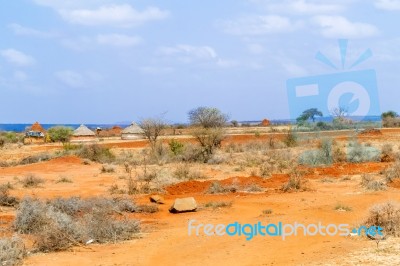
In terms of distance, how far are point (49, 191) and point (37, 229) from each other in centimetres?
843

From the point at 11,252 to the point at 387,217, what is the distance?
21.7 feet

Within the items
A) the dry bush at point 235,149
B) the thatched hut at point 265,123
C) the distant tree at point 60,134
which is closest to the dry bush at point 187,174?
the dry bush at point 235,149

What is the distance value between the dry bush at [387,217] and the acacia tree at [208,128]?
19910 millimetres

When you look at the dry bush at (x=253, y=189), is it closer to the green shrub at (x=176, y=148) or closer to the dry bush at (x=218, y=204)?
the dry bush at (x=218, y=204)

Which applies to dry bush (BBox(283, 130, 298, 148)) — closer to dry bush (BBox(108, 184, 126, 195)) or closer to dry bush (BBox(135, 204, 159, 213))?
dry bush (BBox(108, 184, 126, 195))

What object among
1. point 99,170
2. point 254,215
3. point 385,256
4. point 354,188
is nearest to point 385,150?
point 354,188

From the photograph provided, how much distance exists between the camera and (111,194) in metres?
17.9

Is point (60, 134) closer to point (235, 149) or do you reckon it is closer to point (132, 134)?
point (132, 134)

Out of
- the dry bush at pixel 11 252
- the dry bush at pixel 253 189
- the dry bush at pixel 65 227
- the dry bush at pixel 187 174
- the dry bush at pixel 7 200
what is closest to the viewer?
the dry bush at pixel 11 252

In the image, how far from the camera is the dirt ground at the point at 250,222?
8594 millimetres

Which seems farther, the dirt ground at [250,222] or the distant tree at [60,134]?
the distant tree at [60,134]

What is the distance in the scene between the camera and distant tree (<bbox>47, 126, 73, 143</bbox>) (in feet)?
191

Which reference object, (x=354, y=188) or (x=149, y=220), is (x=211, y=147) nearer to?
(x=354, y=188)

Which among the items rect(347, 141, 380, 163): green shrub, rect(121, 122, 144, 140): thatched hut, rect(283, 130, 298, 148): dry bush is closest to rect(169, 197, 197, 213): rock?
rect(347, 141, 380, 163): green shrub
